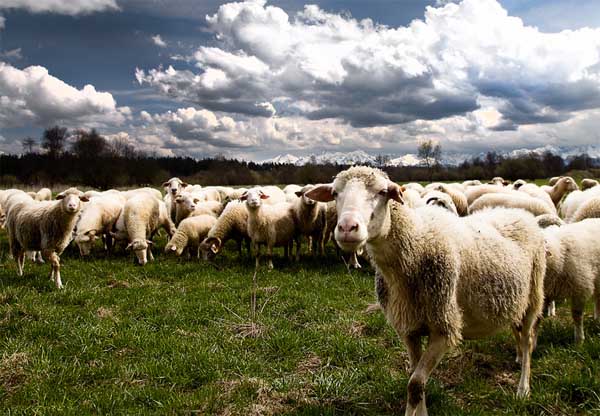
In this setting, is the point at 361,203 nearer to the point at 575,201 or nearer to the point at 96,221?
the point at 575,201

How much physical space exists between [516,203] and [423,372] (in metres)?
10.3

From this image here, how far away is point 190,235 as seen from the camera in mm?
13258

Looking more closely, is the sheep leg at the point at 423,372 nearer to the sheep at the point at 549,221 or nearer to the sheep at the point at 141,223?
Answer: the sheep at the point at 549,221

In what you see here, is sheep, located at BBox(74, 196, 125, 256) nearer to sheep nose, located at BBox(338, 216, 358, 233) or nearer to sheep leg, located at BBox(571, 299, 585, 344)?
sheep nose, located at BBox(338, 216, 358, 233)

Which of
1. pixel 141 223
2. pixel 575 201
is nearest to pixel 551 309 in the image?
pixel 575 201

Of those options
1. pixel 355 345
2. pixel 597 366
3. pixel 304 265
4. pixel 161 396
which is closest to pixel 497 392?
pixel 597 366

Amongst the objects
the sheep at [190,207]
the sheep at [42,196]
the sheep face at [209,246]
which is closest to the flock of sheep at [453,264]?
the sheep face at [209,246]

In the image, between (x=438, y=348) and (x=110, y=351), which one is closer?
(x=438, y=348)

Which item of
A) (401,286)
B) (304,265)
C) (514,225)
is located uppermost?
(514,225)

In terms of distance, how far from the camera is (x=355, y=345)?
19.4ft

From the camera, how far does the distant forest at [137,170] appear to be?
171 ft

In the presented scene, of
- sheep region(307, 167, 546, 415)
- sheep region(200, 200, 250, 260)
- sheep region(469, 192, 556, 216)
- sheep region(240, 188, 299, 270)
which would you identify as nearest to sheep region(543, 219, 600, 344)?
sheep region(307, 167, 546, 415)

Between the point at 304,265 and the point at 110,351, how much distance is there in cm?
663

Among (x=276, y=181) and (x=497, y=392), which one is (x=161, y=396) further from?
(x=276, y=181)
